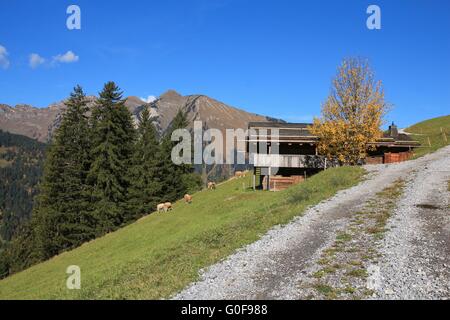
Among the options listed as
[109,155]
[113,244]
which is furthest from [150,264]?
[109,155]

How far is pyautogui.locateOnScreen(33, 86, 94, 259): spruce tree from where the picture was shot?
49.9 meters

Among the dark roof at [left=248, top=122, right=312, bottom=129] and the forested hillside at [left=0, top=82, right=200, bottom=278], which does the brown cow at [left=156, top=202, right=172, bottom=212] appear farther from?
the dark roof at [left=248, top=122, right=312, bottom=129]

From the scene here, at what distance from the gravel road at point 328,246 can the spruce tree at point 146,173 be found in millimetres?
40245

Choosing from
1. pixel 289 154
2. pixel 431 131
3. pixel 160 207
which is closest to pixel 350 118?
pixel 289 154

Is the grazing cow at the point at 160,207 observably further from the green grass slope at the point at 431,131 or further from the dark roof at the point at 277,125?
the green grass slope at the point at 431,131

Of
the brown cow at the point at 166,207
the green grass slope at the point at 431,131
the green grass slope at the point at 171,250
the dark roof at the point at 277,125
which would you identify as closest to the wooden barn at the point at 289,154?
the dark roof at the point at 277,125

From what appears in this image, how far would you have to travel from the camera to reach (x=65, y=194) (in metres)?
50.9

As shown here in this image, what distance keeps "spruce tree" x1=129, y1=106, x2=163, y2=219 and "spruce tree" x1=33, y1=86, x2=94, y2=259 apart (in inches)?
303

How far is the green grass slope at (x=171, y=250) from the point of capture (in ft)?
45.1

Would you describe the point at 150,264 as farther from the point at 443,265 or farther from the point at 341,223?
the point at 443,265

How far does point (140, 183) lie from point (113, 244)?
24587 mm

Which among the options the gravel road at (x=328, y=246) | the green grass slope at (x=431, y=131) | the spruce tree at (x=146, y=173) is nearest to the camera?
the gravel road at (x=328, y=246)
